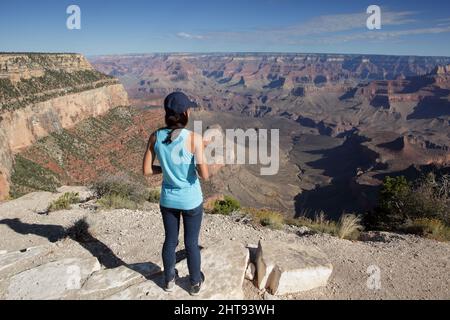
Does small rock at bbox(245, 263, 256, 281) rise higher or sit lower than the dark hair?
lower

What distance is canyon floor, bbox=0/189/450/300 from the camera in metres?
5.45

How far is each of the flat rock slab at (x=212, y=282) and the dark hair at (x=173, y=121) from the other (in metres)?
1.87

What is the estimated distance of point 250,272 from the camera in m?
5.20

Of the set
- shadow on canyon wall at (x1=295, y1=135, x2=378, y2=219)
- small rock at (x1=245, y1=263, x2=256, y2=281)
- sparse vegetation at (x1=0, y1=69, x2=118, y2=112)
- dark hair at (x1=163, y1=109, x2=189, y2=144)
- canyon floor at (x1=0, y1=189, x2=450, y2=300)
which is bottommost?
shadow on canyon wall at (x1=295, y1=135, x2=378, y2=219)

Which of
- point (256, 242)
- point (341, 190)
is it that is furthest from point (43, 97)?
point (341, 190)

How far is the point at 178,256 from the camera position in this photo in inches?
240

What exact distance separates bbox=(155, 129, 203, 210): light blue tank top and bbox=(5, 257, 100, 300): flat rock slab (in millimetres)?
1871

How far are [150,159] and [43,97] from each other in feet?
133

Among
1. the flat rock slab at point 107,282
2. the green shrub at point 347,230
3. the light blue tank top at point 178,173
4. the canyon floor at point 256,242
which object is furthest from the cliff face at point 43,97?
the light blue tank top at point 178,173

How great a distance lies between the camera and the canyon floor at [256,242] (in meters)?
5.45

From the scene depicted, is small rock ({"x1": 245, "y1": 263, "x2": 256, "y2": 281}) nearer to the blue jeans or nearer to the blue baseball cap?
the blue jeans

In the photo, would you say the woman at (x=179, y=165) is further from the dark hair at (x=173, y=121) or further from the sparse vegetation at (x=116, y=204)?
the sparse vegetation at (x=116, y=204)

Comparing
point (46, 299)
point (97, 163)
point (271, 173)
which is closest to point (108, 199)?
point (46, 299)

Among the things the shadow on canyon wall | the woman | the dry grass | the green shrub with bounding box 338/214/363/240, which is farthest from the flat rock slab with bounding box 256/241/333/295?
the shadow on canyon wall
